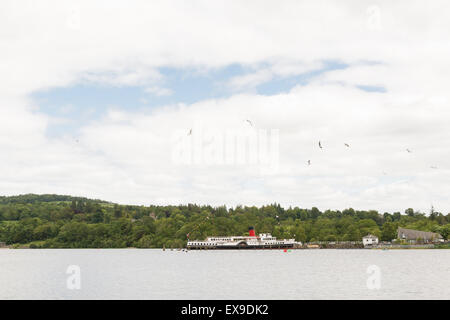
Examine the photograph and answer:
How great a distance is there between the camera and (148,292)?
65375 mm

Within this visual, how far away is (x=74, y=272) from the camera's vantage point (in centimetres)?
9919

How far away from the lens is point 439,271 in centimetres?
9219

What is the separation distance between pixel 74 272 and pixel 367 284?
55424 millimetres
